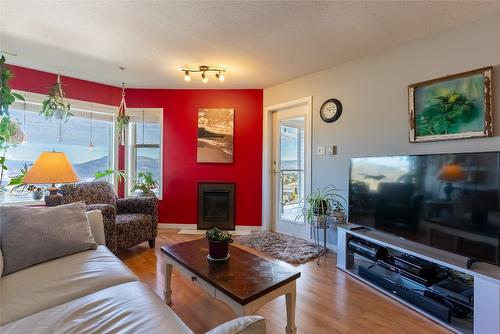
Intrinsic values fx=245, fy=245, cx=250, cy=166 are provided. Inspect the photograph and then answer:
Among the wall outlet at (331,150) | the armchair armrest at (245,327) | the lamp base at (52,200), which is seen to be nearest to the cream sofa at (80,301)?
the armchair armrest at (245,327)

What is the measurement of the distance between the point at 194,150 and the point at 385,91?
2.85 metres

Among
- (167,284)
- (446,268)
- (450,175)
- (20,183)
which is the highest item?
(450,175)

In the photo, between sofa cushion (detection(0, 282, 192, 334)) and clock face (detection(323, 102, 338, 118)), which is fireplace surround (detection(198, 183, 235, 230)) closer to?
clock face (detection(323, 102, 338, 118))

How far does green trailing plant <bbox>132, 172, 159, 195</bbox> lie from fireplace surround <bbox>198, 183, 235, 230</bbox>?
74cm

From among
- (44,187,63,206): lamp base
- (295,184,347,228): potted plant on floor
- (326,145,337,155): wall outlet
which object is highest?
(326,145,337,155): wall outlet

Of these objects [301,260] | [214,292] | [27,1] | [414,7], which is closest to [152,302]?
[214,292]

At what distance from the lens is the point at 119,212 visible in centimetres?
323

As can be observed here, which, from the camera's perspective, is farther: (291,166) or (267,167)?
(267,167)

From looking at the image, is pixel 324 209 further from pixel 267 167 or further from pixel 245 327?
pixel 245 327

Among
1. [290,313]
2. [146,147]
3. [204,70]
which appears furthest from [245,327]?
[146,147]

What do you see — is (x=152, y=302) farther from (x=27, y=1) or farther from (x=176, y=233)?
(x=176, y=233)

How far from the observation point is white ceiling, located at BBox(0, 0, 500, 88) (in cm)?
195

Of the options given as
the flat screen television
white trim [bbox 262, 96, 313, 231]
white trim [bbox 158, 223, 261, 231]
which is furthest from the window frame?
the flat screen television

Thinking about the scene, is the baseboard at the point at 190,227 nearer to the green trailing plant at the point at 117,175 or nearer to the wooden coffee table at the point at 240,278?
the green trailing plant at the point at 117,175
